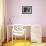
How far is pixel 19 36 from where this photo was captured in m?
1.99

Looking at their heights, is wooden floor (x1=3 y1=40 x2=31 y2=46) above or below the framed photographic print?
below

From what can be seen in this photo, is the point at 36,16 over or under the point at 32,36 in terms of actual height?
over

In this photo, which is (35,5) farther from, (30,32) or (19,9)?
(30,32)

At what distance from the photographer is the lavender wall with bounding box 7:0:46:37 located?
1989 millimetres

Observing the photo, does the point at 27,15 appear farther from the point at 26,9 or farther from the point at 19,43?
the point at 19,43

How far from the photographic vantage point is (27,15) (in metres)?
2.00

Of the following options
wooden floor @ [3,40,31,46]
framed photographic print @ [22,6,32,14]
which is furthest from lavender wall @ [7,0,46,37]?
wooden floor @ [3,40,31,46]

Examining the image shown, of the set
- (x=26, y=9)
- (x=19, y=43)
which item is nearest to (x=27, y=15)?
(x=26, y=9)

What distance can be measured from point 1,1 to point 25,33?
64 centimetres

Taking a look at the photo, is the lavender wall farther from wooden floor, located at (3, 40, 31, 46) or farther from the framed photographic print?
wooden floor, located at (3, 40, 31, 46)

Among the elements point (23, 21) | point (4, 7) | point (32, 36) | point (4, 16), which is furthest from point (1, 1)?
point (32, 36)

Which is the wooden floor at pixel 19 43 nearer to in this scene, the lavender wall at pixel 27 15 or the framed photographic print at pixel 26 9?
the lavender wall at pixel 27 15

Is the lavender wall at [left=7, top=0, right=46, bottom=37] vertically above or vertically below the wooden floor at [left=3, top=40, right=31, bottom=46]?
above

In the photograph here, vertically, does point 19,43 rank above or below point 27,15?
below
